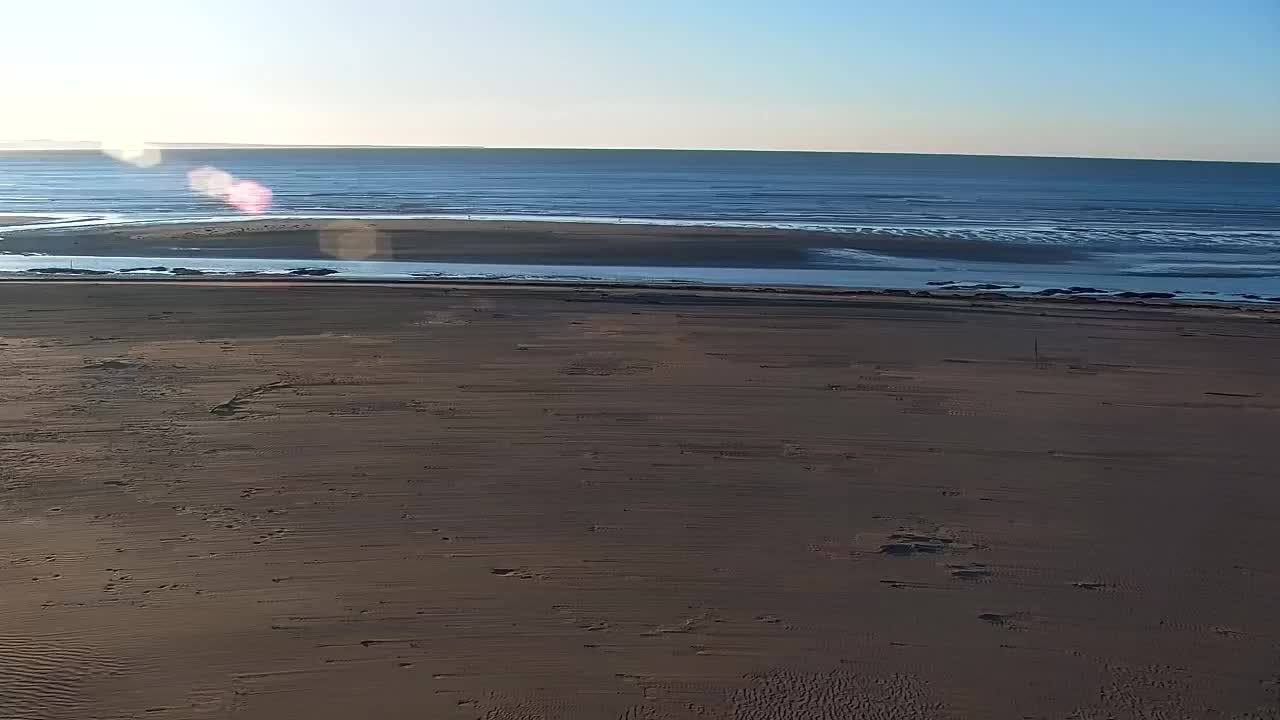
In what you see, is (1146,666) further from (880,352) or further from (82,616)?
(880,352)

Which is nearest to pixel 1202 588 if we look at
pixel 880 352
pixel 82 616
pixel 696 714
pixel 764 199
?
pixel 696 714

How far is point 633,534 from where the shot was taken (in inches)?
321

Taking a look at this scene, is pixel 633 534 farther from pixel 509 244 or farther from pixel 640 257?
pixel 509 244

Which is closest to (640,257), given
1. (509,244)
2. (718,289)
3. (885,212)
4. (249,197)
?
(509,244)

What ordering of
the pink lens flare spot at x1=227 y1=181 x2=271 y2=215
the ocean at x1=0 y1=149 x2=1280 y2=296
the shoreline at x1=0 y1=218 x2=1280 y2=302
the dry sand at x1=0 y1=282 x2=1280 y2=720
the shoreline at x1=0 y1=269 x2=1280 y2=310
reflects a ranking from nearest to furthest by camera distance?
1. the dry sand at x1=0 y1=282 x2=1280 y2=720
2. the shoreline at x1=0 y1=269 x2=1280 y2=310
3. the shoreline at x1=0 y1=218 x2=1280 y2=302
4. the ocean at x1=0 y1=149 x2=1280 y2=296
5. the pink lens flare spot at x1=227 y1=181 x2=271 y2=215

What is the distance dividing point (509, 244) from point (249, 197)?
42.7 meters

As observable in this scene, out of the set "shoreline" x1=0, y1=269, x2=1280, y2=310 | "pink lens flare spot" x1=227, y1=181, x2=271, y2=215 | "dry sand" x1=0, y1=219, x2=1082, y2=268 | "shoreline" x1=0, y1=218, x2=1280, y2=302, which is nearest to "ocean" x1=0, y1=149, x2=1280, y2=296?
"shoreline" x1=0, y1=218, x2=1280, y2=302

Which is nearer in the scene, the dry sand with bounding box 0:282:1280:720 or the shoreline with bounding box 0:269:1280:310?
the dry sand with bounding box 0:282:1280:720

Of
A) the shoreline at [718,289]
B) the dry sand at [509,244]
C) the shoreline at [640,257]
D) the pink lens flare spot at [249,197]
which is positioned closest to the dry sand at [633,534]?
the shoreline at [718,289]

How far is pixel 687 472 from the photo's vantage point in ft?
32.1

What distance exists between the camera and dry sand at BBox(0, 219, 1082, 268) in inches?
1310

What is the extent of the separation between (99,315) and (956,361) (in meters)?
15.9

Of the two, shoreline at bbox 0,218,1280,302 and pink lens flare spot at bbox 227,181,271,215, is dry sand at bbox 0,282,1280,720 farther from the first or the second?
pink lens flare spot at bbox 227,181,271,215

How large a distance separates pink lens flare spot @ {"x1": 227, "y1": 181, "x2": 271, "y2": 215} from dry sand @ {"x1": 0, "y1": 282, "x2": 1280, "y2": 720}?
46.4 m
